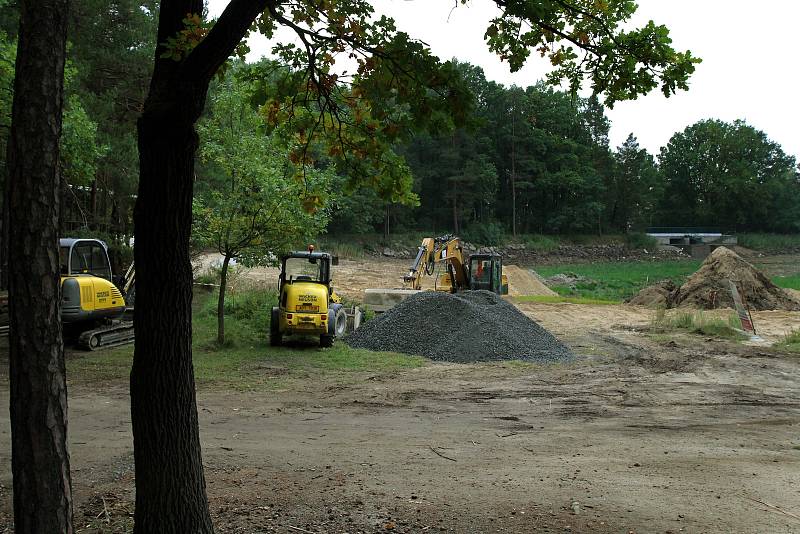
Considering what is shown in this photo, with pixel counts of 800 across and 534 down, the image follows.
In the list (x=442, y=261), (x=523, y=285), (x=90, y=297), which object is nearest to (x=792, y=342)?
(x=442, y=261)

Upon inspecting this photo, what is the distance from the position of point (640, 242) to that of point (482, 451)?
6841 cm

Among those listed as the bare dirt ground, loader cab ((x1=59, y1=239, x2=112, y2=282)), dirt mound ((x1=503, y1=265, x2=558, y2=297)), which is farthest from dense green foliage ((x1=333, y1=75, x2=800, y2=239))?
the bare dirt ground

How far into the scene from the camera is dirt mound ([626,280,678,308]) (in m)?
27.0

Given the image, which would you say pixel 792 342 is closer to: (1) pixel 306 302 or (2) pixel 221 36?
(1) pixel 306 302

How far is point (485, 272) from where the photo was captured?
2345 centimetres

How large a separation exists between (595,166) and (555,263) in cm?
1529

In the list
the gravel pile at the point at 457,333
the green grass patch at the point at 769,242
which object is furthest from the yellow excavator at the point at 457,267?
the green grass patch at the point at 769,242

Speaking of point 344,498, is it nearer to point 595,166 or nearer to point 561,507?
point 561,507

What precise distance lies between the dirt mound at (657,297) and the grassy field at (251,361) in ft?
52.7

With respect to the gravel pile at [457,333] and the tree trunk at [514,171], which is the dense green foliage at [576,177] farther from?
the gravel pile at [457,333]

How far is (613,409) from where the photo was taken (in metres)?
9.93

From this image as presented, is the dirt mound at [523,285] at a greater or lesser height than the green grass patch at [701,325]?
greater

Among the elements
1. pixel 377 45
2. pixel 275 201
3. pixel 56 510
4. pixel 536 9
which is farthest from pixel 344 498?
pixel 275 201

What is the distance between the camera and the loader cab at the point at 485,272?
23.3 metres
